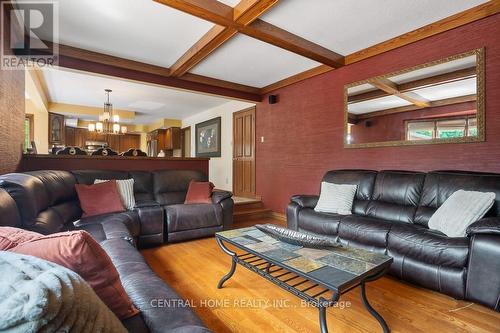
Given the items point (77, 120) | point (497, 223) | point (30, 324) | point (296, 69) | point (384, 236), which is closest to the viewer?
point (30, 324)

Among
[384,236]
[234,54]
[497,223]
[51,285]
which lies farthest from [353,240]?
[234,54]

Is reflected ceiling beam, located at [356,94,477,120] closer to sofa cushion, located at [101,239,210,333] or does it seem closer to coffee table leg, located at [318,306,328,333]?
coffee table leg, located at [318,306,328,333]

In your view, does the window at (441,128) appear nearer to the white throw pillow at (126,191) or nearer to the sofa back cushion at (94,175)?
the white throw pillow at (126,191)

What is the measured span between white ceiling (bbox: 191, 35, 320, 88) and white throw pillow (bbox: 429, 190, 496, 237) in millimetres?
2544

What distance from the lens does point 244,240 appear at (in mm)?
1881

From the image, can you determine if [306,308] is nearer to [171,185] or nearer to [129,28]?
[171,185]

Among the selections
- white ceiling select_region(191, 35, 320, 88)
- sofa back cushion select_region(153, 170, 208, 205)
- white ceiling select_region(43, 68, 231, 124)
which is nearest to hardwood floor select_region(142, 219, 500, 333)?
sofa back cushion select_region(153, 170, 208, 205)

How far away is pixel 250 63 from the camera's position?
3.78m

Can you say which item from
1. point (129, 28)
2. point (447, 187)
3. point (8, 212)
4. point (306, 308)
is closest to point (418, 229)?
point (447, 187)

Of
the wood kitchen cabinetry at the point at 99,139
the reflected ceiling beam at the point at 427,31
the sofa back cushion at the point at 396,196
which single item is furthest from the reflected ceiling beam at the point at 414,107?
the wood kitchen cabinetry at the point at 99,139

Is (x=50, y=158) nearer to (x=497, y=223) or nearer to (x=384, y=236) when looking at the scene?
(x=384, y=236)

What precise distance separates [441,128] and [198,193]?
3.11 m

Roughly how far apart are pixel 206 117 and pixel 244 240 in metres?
5.70

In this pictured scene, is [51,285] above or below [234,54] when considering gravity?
below
